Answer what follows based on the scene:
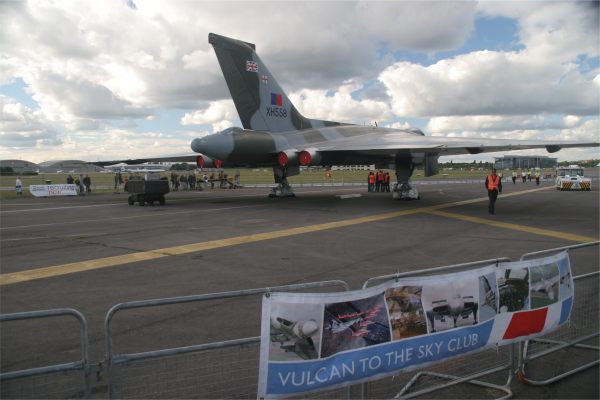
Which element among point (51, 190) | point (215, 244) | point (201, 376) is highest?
point (51, 190)

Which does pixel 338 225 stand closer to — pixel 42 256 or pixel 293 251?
pixel 293 251

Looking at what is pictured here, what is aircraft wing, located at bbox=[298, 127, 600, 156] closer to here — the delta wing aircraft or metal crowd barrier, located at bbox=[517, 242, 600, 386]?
the delta wing aircraft

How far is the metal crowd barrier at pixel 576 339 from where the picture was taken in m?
4.02

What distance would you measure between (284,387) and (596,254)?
8.32m

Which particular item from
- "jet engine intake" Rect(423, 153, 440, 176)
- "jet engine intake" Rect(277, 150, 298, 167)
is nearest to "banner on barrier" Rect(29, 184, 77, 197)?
"jet engine intake" Rect(277, 150, 298, 167)

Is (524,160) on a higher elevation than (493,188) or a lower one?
higher

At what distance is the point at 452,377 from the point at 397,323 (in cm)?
130

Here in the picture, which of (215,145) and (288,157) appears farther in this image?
(288,157)

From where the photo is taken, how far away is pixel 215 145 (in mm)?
17812

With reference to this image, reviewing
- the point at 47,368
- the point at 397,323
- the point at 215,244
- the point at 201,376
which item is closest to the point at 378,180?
the point at 215,244

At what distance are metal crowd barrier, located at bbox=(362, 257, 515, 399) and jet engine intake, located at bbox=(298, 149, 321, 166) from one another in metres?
15.5

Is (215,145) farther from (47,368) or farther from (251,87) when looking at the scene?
(47,368)

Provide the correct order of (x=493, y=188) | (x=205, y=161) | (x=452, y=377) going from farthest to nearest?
(x=205, y=161), (x=493, y=188), (x=452, y=377)

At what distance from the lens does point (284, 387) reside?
2686 millimetres
